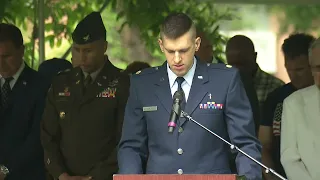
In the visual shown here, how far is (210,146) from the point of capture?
17.4 feet

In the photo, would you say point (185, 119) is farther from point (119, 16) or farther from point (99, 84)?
point (119, 16)

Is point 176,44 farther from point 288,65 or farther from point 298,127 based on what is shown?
point 288,65

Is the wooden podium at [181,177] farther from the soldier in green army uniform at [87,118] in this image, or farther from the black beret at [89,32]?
the black beret at [89,32]

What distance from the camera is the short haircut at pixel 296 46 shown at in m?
6.97

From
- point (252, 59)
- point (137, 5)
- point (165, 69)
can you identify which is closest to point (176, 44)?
point (165, 69)

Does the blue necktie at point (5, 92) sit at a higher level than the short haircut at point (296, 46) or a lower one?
lower

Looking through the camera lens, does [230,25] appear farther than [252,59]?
Yes

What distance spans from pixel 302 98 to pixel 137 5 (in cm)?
371

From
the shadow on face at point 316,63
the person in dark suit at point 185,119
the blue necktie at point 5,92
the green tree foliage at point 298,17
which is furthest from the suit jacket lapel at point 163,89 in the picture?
the green tree foliage at point 298,17

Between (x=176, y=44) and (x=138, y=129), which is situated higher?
(x=176, y=44)

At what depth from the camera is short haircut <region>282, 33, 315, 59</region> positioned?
6969 mm

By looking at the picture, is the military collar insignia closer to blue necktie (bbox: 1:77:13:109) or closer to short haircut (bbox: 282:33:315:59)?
blue necktie (bbox: 1:77:13:109)

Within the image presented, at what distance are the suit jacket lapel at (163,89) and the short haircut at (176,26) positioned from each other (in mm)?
281

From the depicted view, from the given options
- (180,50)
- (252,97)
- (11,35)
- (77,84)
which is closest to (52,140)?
(77,84)
